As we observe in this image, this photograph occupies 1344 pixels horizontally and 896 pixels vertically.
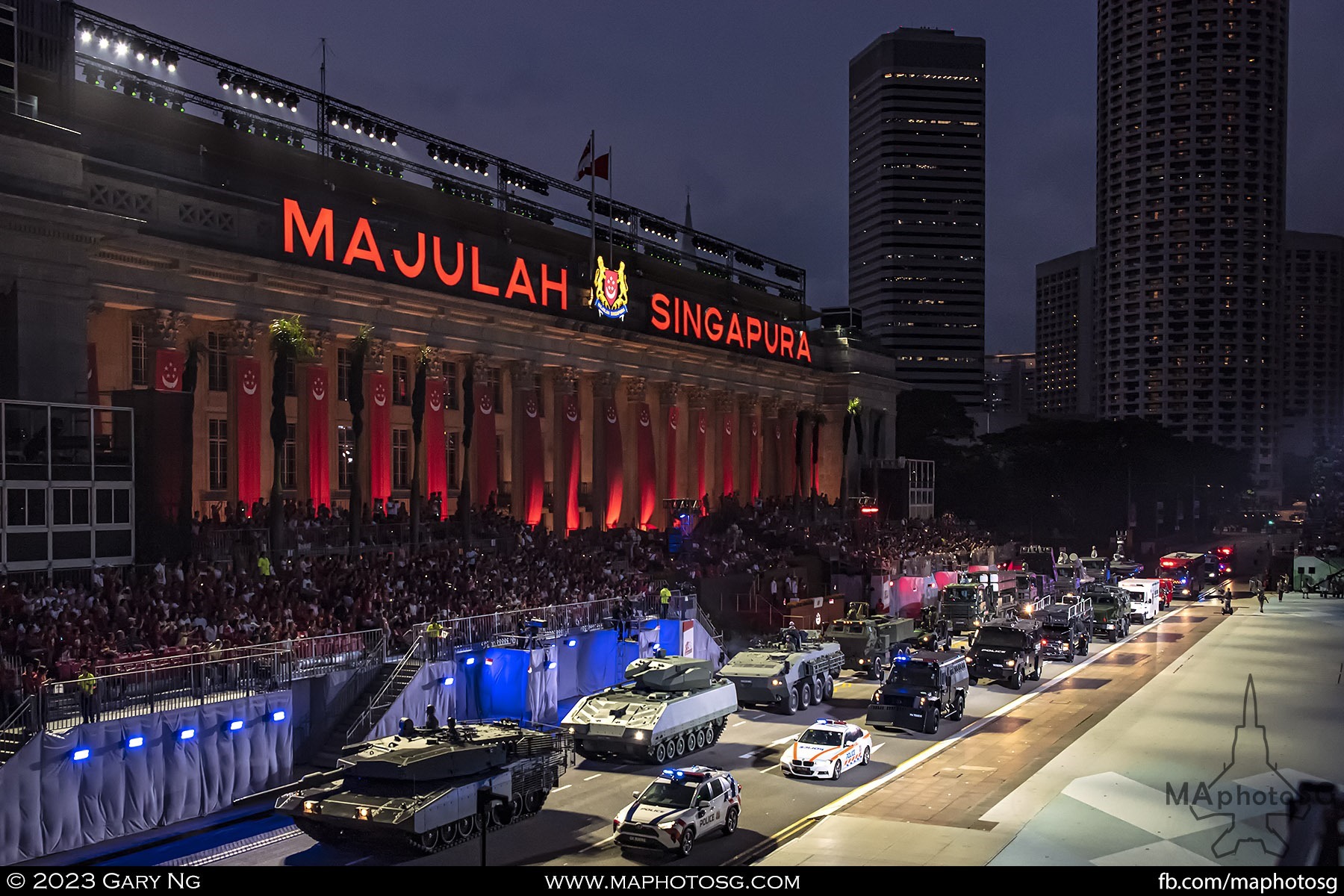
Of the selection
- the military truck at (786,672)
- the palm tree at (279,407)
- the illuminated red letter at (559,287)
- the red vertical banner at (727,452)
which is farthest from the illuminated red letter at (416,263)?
the red vertical banner at (727,452)

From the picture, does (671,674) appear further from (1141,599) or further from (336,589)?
(1141,599)

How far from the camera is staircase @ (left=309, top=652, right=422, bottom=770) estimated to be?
2833 cm

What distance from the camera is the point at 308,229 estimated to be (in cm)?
4322

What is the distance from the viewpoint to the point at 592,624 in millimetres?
39406

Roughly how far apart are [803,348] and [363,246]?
40.5 metres

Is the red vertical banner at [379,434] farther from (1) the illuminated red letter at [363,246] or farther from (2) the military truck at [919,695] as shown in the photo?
(2) the military truck at [919,695]

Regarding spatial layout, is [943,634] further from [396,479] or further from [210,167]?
[210,167]

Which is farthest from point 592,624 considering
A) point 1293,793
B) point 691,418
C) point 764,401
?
point 764,401

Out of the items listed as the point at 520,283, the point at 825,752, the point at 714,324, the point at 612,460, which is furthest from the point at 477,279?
the point at 825,752

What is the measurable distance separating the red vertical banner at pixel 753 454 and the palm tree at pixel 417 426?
32.3m

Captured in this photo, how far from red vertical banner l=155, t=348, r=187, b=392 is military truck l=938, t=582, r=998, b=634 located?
112 feet

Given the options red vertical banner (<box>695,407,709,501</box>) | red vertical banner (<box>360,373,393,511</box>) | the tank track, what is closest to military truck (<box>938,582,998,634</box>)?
red vertical banner (<box>695,407,709,501</box>)

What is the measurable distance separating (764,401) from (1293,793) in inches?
2184

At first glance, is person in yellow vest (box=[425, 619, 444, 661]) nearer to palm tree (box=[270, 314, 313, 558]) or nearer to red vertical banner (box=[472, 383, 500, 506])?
palm tree (box=[270, 314, 313, 558])
